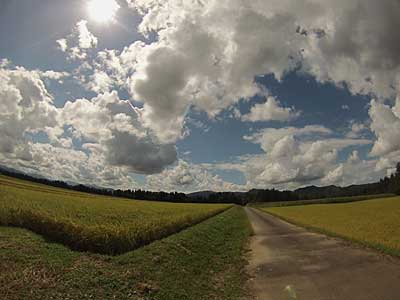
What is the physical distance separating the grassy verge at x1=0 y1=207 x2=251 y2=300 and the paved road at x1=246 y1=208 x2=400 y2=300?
3.39 feet

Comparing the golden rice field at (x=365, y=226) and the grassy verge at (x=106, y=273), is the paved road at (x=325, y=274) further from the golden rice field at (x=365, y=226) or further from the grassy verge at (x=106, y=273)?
the golden rice field at (x=365, y=226)

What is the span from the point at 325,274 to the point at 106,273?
7281 millimetres

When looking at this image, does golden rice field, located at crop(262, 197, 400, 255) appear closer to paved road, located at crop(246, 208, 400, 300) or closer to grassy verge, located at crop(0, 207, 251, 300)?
paved road, located at crop(246, 208, 400, 300)

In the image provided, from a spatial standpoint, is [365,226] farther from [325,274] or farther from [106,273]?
[106,273]

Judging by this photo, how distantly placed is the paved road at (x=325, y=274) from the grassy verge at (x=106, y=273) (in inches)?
40.6

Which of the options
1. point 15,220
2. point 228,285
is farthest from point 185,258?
point 15,220

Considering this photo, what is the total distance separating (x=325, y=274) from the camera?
978cm

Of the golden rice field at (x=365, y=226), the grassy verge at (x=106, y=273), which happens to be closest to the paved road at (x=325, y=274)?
the grassy verge at (x=106, y=273)

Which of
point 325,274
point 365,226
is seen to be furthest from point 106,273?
point 365,226

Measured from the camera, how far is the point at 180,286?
8.70 metres

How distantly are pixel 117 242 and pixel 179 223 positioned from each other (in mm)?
9878

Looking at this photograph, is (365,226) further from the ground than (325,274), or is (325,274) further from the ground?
(325,274)

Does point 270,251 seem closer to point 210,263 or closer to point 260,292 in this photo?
point 210,263

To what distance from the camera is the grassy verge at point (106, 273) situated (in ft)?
23.4
